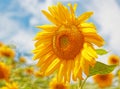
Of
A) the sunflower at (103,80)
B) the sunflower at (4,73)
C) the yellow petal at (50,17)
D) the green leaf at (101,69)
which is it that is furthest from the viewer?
the sunflower at (103,80)

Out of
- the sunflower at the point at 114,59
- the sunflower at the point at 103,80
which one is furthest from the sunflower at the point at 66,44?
the sunflower at the point at 114,59

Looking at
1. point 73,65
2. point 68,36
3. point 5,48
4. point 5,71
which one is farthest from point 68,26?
point 5,48

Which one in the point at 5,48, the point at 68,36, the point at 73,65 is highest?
the point at 5,48

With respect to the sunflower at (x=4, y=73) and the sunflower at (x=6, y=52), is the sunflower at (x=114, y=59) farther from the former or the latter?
the sunflower at (x=4, y=73)

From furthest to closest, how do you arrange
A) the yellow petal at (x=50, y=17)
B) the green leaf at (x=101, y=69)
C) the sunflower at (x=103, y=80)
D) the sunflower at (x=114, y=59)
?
the sunflower at (x=114, y=59), the sunflower at (x=103, y=80), the yellow petal at (x=50, y=17), the green leaf at (x=101, y=69)

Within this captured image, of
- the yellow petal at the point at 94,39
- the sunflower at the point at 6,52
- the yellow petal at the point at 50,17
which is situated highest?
the sunflower at the point at 6,52

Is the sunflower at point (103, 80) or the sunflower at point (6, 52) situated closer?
the sunflower at point (103, 80)

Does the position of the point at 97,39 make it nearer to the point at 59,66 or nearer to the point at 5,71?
the point at 59,66

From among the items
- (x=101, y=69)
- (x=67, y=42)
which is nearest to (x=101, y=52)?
(x=101, y=69)
